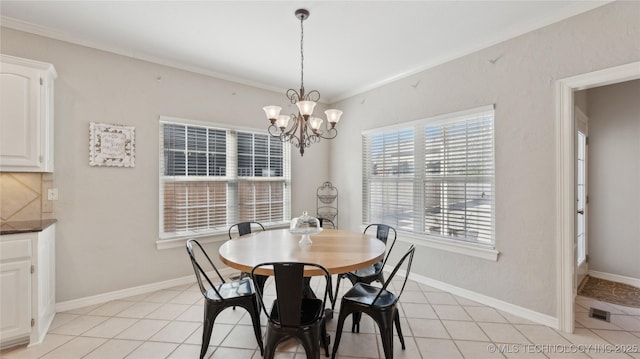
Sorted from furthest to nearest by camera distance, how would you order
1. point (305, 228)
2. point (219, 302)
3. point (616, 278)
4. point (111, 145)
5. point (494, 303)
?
1. point (616, 278)
2. point (111, 145)
3. point (494, 303)
4. point (305, 228)
5. point (219, 302)

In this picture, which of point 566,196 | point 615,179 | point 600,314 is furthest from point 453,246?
point 615,179

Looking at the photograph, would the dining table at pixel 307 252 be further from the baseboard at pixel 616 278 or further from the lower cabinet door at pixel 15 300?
the baseboard at pixel 616 278

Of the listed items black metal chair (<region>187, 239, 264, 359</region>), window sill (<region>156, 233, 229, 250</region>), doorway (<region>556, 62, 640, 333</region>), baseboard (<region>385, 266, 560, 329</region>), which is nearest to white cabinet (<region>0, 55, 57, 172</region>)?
window sill (<region>156, 233, 229, 250</region>)

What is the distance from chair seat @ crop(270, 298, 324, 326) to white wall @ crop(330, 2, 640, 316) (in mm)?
2058

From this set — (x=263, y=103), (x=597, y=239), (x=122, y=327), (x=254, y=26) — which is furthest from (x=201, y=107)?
(x=597, y=239)

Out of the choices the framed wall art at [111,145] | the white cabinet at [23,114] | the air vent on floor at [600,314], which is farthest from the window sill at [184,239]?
the air vent on floor at [600,314]

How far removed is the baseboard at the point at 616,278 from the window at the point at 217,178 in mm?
4365

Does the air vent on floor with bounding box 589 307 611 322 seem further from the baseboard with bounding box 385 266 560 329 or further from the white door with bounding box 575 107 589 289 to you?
the white door with bounding box 575 107 589 289

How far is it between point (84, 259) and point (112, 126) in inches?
56.9

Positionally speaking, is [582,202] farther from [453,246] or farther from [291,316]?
[291,316]

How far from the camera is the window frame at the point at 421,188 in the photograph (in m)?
3.01

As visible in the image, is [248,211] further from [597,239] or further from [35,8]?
[597,239]

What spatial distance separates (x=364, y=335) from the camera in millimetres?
2408

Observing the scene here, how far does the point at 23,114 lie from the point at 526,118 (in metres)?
4.59
